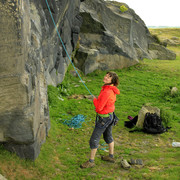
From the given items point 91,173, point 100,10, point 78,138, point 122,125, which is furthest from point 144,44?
point 91,173

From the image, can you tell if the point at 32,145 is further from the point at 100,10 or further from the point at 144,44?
the point at 144,44

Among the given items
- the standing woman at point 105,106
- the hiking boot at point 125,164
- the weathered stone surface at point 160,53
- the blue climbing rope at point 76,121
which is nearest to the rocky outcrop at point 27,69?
the standing woman at point 105,106

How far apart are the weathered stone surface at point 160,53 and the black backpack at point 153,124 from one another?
22045 mm

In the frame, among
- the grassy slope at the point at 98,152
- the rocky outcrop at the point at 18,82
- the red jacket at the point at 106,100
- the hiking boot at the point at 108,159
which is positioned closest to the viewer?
the rocky outcrop at the point at 18,82

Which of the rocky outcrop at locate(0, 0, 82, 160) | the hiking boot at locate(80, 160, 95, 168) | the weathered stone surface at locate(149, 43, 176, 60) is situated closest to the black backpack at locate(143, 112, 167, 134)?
the hiking boot at locate(80, 160, 95, 168)

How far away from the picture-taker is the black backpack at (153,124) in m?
8.34

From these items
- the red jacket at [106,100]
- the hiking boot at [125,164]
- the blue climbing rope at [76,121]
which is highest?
the red jacket at [106,100]

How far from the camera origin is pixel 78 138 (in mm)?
7934

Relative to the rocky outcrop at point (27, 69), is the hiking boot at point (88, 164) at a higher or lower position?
lower

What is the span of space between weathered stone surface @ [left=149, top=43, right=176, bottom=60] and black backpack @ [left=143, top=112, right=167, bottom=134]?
868 inches

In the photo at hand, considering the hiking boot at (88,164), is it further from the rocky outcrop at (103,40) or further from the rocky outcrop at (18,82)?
the rocky outcrop at (103,40)

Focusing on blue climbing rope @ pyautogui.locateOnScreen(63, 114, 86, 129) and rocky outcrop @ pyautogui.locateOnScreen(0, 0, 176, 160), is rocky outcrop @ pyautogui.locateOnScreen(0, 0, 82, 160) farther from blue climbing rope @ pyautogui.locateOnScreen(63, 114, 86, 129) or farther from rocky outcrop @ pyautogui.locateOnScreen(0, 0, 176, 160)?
blue climbing rope @ pyautogui.locateOnScreen(63, 114, 86, 129)

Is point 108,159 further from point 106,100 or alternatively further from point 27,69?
point 27,69

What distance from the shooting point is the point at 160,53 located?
98.5 ft
